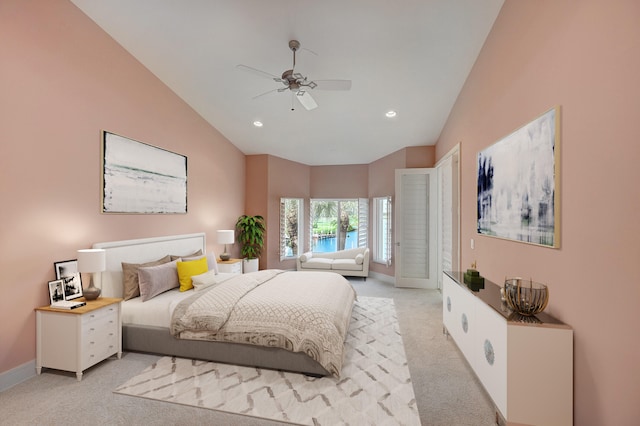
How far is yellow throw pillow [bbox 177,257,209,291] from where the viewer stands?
12.0 feet

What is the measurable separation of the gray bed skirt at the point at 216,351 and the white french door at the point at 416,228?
146 inches

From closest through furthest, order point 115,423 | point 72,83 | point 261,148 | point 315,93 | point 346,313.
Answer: point 115,423 < point 72,83 < point 346,313 < point 315,93 < point 261,148

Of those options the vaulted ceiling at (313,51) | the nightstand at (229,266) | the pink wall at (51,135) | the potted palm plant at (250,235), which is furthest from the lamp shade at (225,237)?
the vaulted ceiling at (313,51)

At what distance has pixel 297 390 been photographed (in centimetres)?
Answer: 243

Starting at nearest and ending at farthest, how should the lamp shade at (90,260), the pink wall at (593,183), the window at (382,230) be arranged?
the pink wall at (593,183), the lamp shade at (90,260), the window at (382,230)

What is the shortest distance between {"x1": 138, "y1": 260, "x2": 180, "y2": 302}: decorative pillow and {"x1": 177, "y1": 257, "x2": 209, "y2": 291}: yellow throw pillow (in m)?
0.08

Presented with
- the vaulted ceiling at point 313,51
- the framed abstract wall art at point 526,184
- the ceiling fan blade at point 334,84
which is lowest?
the framed abstract wall art at point 526,184

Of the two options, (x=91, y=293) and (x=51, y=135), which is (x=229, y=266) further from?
(x=51, y=135)

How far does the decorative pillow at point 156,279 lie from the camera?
327 cm

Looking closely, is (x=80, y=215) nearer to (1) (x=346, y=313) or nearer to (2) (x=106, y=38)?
(2) (x=106, y=38)

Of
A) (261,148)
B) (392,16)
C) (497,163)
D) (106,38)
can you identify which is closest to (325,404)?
(497,163)

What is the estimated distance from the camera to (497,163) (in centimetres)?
280

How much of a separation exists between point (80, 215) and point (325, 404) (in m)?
3.17

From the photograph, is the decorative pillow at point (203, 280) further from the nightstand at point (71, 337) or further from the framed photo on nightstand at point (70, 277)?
the framed photo on nightstand at point (70, 277)
